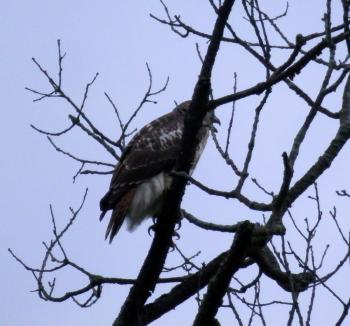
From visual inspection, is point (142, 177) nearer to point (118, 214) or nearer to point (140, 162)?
point (140, 162)

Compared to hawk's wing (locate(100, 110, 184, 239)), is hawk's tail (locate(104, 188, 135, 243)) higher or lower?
lower

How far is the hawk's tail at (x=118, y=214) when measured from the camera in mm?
6805

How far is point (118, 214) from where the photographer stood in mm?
6926

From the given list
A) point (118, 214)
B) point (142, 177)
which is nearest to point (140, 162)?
point (142, 177)

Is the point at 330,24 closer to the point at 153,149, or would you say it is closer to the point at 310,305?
the point at 310,305

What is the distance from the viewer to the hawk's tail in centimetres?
680

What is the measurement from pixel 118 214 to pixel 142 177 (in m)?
0.51

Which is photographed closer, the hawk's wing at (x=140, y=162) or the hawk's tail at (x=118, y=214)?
the hawk's tail at (x=118, y=214)

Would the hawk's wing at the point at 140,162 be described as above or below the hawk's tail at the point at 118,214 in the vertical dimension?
above

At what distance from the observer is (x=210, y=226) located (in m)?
4.42

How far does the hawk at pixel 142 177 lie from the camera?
7051 millimetres

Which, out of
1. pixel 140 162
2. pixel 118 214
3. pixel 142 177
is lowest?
pixel 118 214

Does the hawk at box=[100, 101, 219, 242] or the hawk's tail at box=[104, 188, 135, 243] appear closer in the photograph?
the hawk's tail at box=[104, 188, 135, 243]

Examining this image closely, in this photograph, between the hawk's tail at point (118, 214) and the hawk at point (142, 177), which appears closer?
the hawk's tail at point (118, 214)
